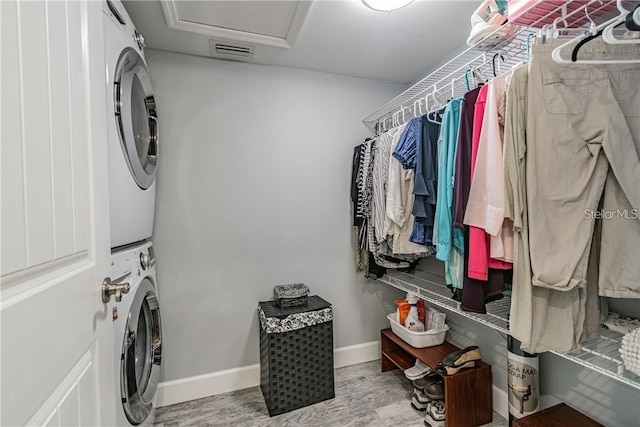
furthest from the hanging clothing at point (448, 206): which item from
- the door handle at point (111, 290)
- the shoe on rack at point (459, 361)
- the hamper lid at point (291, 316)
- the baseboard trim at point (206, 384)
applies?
the baseboard trim at point (206, 384)

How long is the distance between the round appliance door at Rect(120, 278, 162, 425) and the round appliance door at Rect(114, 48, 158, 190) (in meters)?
0.56

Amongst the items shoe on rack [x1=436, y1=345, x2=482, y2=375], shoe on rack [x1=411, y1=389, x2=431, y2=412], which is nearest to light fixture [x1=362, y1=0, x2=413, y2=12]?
shoe on rack [x1=436, y1=345, x2=482, y2=375]

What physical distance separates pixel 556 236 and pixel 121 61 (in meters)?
1.74

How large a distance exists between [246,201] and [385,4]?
1468 millimetres

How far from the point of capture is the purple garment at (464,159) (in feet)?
3.98

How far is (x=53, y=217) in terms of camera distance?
0.55 m

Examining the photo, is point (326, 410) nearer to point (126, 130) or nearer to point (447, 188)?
point (447, 188)

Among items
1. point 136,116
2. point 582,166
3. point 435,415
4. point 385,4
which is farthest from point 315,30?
point 435,415

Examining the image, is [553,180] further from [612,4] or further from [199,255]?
[199,255]

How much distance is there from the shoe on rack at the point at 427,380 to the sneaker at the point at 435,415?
0.33 ft

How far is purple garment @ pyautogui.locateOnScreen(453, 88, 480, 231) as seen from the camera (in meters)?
1.21

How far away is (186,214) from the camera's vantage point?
79.0 inches

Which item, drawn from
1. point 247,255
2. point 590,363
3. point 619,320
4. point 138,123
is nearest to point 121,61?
point 138,123

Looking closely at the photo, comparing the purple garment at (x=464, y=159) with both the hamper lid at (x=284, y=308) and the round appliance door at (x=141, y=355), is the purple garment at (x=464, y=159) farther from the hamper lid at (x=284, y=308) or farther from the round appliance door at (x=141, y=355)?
the round appliance door at (x=141, y=355)
